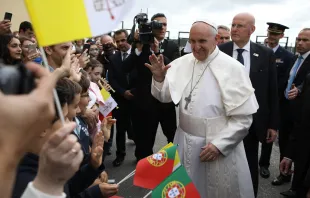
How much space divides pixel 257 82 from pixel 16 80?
2848 mm

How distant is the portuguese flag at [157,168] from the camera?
87.5 inches

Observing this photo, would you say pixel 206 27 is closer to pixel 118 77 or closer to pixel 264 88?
pixel 264 88

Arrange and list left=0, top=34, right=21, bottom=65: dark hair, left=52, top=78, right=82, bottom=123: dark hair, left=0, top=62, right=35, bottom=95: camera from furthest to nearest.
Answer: left=0, top=34, right=21, bottom=65: dark hair, left=52, top=78, right=82, bottom=123: dark hair, left=0, top=62, right=35, bottom=95: camera

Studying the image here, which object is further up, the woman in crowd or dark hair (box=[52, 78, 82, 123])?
dark hair (box=[52, 78, 82, 123])

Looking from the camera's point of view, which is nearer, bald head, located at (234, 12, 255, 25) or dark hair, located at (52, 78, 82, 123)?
dark hair, located at (52, 78, 82, 123)

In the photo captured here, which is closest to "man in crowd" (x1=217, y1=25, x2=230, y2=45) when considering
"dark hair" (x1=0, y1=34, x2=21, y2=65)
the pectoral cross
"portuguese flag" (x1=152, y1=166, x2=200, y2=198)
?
the pectoral cross

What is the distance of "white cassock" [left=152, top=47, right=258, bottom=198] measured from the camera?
2477 mm

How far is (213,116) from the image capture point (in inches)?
99.8

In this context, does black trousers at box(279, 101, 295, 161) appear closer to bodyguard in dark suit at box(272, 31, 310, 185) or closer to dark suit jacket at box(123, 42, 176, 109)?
bodyguard in dark suit at box(272, 31, 310, 185)

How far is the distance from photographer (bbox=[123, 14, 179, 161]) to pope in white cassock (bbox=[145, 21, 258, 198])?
996mm

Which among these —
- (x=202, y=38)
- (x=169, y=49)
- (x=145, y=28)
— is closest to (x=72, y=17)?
(x=202, y=38)

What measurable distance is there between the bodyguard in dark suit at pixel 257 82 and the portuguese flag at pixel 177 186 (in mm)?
1348

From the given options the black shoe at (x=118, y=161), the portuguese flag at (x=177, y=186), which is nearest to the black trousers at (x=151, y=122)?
the black shoe at (x=118, y=161)

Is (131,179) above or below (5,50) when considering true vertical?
below
